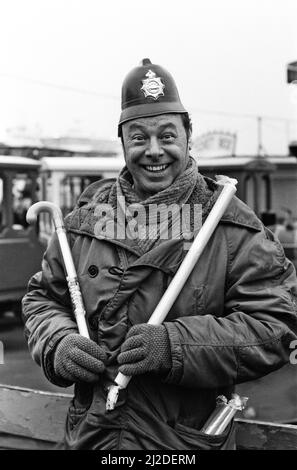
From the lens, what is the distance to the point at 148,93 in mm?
1878

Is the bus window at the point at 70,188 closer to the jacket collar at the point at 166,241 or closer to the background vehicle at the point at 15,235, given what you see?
the background vehicle at the point at 15,235

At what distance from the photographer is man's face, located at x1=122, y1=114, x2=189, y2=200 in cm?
187

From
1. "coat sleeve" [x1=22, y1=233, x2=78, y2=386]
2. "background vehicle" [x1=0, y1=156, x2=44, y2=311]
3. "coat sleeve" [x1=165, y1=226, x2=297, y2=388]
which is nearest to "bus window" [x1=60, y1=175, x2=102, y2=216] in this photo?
"background vehicle" [x1=0, y1=156, x2=44, y2=311]

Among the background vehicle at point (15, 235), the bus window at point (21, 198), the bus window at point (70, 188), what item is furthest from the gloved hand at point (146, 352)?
the bus window at point (70, 188)

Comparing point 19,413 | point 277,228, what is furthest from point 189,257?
point 277,228

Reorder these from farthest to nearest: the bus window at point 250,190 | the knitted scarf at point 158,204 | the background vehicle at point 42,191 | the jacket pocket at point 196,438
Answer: the bus window at point 250,190 → the background vehicle at point 42,191 → the knitted scarf at point 158,204 → the jacket pocket at point 196,438

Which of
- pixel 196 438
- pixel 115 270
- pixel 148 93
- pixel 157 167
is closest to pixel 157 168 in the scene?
pixel 157 167

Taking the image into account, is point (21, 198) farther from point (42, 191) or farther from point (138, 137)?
point (138, 137)

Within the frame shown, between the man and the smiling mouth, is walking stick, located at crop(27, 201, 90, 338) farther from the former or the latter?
the smiling mouth

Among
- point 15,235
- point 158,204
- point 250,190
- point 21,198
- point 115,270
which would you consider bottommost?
point 15,235

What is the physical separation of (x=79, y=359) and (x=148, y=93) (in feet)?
2.79

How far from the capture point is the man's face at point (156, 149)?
187cm

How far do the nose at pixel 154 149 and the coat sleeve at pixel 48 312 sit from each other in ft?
1.48
